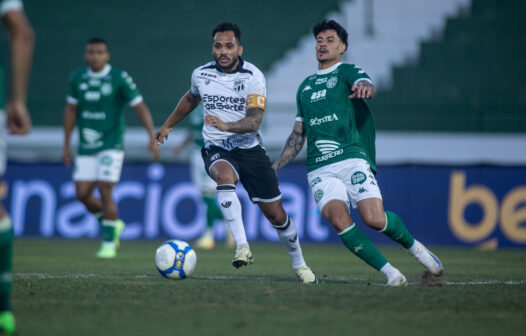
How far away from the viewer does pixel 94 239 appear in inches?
528

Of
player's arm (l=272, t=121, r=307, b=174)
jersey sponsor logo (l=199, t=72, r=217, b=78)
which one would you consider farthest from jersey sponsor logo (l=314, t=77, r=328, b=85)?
jersey sponsor logo (l=199, t=72, r=217, b=78)

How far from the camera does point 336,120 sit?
6.30 m

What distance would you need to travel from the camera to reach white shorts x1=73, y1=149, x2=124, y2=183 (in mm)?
9383

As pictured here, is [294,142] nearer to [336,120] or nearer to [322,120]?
[322,120]

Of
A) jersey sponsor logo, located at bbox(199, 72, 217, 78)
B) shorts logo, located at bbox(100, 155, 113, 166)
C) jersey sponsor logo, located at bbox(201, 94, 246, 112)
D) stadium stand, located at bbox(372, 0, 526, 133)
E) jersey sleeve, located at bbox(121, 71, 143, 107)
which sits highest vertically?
stadium stand, located at bbox(372, 0, 526, 133)

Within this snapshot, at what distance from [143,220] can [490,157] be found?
7996 mm

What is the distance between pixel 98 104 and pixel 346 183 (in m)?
4.35

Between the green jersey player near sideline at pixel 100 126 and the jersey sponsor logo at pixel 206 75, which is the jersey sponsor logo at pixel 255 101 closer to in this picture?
the jersey sponsor logo at pixel 206 75

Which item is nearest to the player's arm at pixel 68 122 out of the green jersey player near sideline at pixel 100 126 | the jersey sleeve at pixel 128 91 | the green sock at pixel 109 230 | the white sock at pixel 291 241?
the green jersey player near sideline at pixel 100 126

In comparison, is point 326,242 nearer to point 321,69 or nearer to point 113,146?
point 113,146

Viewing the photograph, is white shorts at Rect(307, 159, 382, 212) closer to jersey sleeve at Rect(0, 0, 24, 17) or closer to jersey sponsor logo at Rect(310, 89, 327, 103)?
jersey sponsor logo at Rect(310, 89, 327, 103)

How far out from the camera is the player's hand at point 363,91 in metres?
5.82

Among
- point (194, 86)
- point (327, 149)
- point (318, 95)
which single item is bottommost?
point (327, 149)

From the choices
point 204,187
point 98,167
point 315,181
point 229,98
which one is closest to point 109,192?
point 98,167
